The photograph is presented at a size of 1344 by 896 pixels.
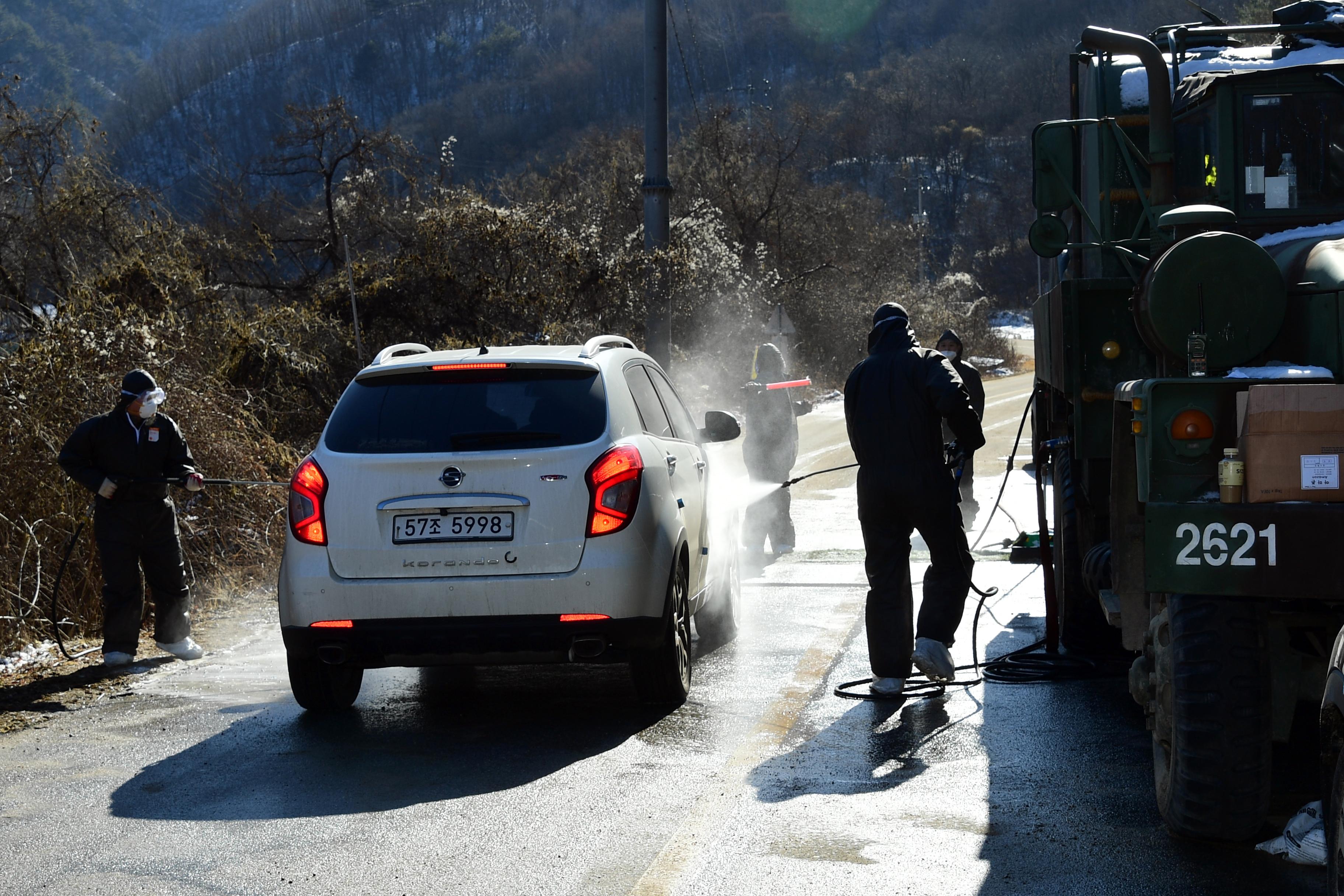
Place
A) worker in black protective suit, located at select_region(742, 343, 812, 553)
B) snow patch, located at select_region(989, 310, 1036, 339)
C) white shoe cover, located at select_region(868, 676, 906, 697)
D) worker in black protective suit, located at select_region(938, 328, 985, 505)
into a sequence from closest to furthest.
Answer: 1. white shoe cover, located at select_region(868, 676, 906, 697)
2. worker in black protective suit, located at select_region(742, 343, 812, 553)
3. worker in black protective suit, located at select_region(938, 328, 985, 505)
4. snow patch, located at select_region(989, 310, 1036, 339)

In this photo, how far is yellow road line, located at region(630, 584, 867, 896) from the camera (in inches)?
180

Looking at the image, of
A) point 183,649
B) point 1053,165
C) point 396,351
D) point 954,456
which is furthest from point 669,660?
point 183,649

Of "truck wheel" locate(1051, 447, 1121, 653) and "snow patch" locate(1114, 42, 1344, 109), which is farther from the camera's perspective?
"truck wheel" locate(1051, 447, 1121, 653)

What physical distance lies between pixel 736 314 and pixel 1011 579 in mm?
27057

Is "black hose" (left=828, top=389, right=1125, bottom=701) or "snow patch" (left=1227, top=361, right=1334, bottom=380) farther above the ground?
"snow patch" (left=1227, top=361, right=1334, bottom=380)

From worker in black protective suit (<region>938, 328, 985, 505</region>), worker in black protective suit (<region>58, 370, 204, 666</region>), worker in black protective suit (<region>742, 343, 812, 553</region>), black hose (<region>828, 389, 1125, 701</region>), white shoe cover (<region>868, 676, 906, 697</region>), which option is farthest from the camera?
worker in black protective suit (<region>938, 328, 985, 505</region>)

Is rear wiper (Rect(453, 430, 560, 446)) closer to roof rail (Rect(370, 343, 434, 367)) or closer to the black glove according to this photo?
roof rail (Rect(370, 343, 434, 367))

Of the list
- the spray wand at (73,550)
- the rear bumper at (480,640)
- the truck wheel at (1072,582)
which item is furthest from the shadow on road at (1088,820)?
the spray wand at (73,550)

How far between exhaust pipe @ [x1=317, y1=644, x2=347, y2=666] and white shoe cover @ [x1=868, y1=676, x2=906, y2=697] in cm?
255

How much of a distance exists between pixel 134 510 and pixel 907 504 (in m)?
4.59

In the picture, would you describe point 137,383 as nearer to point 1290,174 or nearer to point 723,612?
point 723,612

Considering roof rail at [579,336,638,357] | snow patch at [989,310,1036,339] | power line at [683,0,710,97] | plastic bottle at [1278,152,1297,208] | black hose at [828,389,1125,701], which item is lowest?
snow patch at [989,310,1036,339]

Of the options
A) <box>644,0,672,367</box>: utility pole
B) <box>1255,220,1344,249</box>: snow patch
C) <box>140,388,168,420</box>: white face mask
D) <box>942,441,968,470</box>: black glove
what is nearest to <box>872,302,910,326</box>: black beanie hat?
<box>942,441,968,470</box>: black glove

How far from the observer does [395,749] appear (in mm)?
6328
